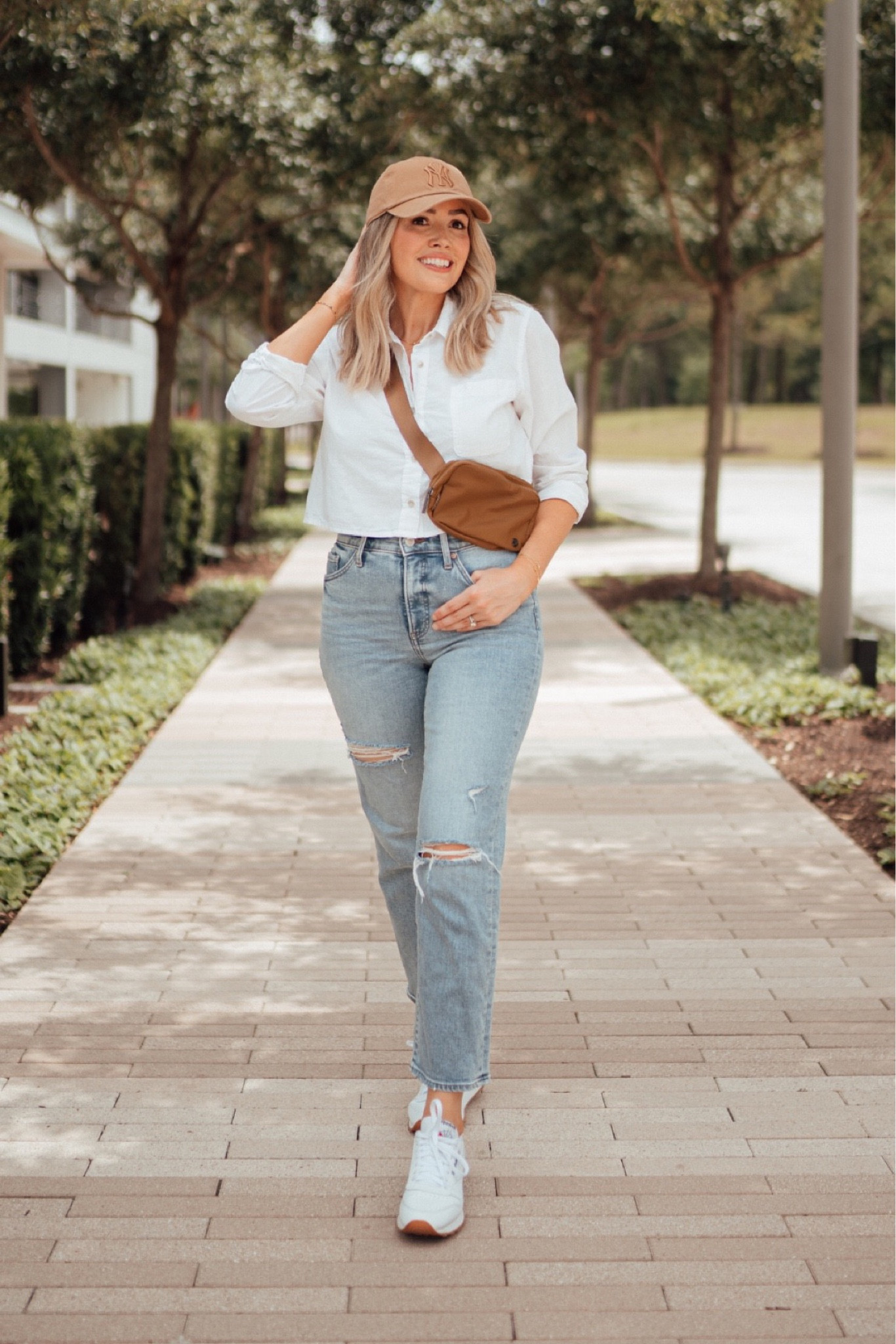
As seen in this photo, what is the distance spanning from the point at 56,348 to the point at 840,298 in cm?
2844

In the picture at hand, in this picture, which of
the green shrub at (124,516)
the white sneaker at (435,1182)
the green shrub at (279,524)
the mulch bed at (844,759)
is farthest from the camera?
the green shrub at (279,524)

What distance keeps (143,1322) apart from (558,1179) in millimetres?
920

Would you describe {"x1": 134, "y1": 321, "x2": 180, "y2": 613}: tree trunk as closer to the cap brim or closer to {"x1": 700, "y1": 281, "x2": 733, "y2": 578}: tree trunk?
{"x1": 700, "y1": 281, "x2": 733, "y2": 578}: tree trunk

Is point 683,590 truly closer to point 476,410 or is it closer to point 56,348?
point 476,410

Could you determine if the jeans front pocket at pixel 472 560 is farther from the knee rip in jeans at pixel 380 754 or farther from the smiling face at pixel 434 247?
the smiling face at pixel 434 247

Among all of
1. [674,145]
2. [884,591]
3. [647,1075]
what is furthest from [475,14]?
[647,1075]

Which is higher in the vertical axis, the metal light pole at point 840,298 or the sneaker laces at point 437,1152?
the metal light pole at point 840,298

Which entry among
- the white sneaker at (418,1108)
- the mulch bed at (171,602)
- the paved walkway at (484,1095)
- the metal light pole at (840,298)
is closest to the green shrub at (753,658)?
the metal light pole at (840,298)

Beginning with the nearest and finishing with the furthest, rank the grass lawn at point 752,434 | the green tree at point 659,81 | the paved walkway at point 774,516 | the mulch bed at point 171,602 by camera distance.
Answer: the mulch bed at point 171,602 < the green tree at point 659,81 < the paved walkway at point 774,516 < the grass lawn at point 752,434

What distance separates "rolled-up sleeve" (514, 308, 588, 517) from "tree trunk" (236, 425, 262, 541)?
56.6ft

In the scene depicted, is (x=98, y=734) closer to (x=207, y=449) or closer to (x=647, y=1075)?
(x=647, y=1075)

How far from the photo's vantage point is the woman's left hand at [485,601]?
3004 mm

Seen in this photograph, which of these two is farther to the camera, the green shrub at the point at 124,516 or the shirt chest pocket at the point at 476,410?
the green shrub at the point at 124,516

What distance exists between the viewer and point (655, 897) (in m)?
5.22
